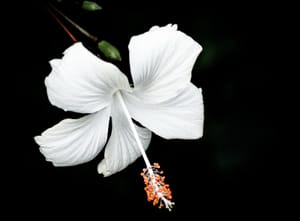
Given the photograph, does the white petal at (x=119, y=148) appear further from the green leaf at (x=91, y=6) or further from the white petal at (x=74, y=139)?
the green leaf at (x=91, y=6)

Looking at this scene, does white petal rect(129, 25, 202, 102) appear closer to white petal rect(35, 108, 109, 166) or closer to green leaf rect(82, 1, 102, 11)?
white petal rect(35, 108, 109, 166)

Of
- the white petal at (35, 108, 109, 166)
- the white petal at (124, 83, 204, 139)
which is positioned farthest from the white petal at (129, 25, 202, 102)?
the white petal at (35, 108, 109, 166)

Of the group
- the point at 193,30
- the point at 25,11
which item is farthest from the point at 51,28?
the point at 193,30

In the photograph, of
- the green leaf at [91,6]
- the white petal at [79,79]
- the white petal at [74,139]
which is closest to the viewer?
the white petal at [79,79]

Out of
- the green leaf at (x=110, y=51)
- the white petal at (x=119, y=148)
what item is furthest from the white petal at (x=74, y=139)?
the green leaf at (x=110, y=51)

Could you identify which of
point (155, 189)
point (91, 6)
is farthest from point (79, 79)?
point (155, 189)
